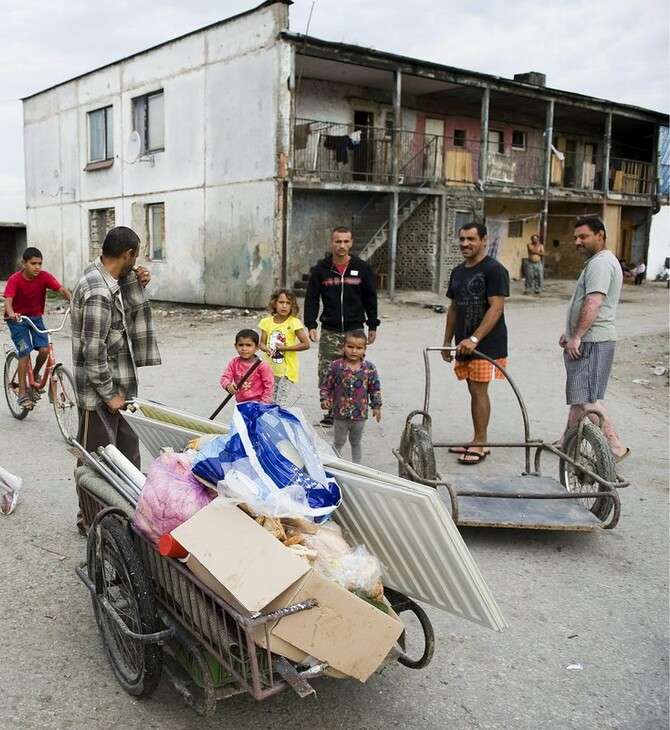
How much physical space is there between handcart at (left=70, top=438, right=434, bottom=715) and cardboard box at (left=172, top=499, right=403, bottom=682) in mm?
39

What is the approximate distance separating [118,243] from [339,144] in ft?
53.4

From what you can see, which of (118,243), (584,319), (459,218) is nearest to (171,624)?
(118,243)

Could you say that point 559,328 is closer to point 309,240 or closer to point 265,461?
point 309,240

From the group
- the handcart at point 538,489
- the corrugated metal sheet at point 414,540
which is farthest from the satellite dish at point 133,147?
the corrugated metal sheet at point 414,540

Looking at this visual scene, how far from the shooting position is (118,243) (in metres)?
3.91

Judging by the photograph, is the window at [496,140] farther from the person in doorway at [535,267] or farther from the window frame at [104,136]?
the window frame at [104,136]

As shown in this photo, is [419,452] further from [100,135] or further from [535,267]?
[100,135]

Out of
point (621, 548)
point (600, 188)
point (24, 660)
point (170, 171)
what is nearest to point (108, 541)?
point (24, 660)

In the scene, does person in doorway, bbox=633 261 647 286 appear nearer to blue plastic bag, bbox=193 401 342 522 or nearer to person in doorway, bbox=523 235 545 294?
person in doorway, bbox=523 235 545 294

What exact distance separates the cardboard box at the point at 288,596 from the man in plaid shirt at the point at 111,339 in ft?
5.73

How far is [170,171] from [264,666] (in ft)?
64.8

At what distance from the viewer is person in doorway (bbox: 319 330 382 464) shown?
209 inches

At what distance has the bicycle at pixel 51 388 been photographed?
6.54 meters

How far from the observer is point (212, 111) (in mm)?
18938
